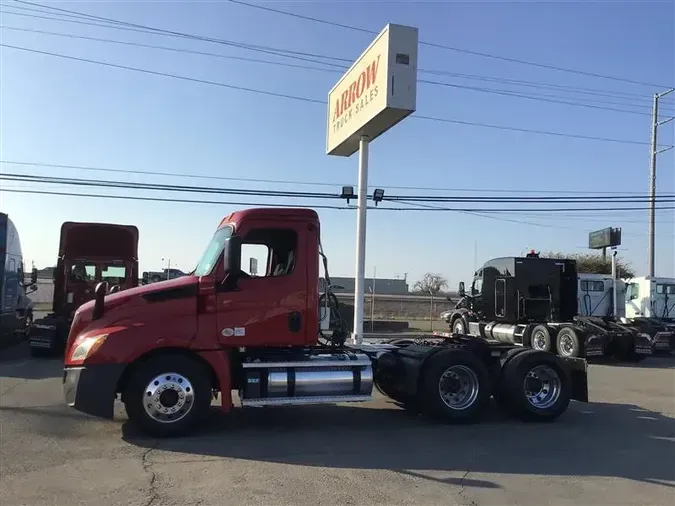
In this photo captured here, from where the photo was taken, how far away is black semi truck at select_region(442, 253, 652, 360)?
18047mm

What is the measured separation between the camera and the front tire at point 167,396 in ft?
23.2

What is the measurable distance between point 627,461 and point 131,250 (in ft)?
46.9

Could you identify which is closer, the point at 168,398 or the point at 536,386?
the point at 168,398

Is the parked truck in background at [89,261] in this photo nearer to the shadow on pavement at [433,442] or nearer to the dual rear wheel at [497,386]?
the shadow on pavement at [433,442]

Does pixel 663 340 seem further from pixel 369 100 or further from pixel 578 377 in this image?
pixel 369 100

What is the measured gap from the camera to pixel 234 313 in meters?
7.61

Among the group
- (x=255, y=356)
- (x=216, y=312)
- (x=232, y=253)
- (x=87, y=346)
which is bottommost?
(x=255, y=356)

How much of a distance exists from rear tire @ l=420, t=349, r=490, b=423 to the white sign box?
6.23 m

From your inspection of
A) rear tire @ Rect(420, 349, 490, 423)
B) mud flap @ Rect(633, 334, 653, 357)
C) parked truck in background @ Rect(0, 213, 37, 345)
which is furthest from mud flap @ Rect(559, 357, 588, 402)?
parked truck in background @ Rect(0, 213, 37, 345)

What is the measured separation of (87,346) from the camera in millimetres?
7070

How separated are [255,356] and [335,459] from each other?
195cm

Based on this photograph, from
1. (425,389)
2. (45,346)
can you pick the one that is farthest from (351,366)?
(45,346)

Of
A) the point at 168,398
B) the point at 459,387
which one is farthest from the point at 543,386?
the point at 168,398

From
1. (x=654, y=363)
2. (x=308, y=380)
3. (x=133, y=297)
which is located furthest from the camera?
(x=654, y=363)
